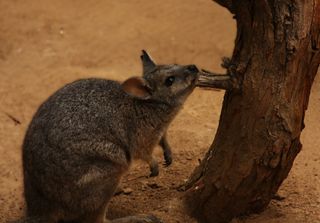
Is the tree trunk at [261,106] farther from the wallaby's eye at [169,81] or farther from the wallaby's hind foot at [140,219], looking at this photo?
A: the wallaby's eye at [169,81]

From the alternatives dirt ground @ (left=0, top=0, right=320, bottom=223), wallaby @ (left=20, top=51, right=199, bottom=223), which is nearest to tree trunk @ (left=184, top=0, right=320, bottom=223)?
dirt ground @ (left=0, top=0, right=320, bottom=223)

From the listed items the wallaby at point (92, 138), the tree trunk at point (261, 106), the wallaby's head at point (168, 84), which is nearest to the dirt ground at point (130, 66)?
the tree trunk at point (261, 106)

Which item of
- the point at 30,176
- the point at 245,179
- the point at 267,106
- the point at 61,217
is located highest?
the point at 267,106

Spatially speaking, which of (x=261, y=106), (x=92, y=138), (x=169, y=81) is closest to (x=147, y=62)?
(x=169, y=81)

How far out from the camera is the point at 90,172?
4.47 m

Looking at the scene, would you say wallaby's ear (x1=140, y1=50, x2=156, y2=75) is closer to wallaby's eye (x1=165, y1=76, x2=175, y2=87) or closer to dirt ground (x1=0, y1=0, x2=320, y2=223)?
wallaby's eye (x1=165, y1=76, x2=175, y2=87)

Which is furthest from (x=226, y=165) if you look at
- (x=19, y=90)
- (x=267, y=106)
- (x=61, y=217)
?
(x=19, y=90)

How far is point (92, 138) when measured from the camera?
4543 millimetres

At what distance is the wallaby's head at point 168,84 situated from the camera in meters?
4.77

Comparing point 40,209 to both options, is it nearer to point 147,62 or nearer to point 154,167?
point 154,167

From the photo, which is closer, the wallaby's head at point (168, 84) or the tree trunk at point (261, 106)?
the tree trunk at point (261, 106)

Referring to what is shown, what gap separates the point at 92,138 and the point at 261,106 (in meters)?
1.41

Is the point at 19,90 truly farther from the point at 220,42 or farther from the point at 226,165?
the point at 226,165

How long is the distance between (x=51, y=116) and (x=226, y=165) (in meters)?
1.54
